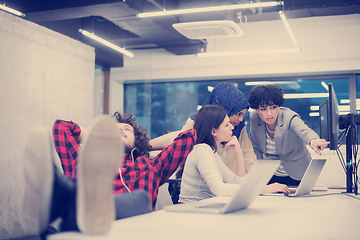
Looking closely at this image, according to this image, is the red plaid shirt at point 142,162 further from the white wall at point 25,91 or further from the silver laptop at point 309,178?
the white wall at point 25,91

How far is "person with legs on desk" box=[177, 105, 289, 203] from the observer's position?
6.95ft

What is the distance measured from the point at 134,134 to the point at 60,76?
3679mm

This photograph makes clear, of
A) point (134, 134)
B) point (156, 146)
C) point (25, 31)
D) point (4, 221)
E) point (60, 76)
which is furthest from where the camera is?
point (60, 76)

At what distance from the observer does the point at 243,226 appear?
1.15 metres

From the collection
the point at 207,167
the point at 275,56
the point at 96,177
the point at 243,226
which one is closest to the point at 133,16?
the point at 275,56

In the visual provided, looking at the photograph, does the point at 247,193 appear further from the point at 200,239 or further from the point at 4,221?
the point at 4,221

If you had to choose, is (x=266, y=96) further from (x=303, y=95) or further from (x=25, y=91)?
(x=303, y=95)

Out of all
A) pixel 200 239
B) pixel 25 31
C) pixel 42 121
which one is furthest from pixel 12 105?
pixel 200 239

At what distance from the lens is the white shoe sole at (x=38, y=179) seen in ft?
2.81

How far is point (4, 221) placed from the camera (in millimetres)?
4785

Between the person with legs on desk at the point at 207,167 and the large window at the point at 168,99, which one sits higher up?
the large window at the point at 168,99

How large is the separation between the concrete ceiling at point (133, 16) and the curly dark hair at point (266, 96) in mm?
2656

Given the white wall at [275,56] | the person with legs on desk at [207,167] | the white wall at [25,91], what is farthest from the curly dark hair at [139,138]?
the white wall at [275,56]

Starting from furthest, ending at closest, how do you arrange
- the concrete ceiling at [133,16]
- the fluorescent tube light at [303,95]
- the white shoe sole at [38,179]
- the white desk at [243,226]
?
the fluorescent tube light at [303,95], the concrete ceiling at [133,16], the white desk at [243,226], the white shoe sole at [38,179]
